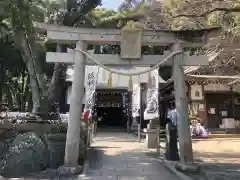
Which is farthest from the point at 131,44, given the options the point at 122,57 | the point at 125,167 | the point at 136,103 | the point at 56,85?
the point at 136,103

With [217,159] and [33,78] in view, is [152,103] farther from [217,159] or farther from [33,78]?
[33,78]

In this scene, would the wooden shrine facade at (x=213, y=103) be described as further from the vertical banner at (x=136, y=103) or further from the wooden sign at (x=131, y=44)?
the wooden sign at (x=131, y=44)

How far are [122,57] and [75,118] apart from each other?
2.24 metres

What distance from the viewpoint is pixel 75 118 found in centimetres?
895

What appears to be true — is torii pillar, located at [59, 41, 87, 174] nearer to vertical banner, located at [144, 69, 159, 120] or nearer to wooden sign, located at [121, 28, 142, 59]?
wooden sign, located at [121, 28, 142, 59]

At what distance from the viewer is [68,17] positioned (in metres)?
11.6

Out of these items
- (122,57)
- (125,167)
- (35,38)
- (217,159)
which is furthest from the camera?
(217,159)

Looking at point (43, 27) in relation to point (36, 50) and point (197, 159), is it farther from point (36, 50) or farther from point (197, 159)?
point (197, 159)

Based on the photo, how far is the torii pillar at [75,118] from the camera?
8672 millimetres

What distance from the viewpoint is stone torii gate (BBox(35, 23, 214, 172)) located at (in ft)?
29.6

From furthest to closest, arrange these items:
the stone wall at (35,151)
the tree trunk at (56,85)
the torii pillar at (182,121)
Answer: the tree trunk at (56,85), the torii pillar at (182,121), the stone wall at (35,151)

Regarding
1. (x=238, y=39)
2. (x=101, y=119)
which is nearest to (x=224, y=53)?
(x=238, y=39)

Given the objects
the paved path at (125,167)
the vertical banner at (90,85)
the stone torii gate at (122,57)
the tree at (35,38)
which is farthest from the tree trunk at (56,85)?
the vertical banner at (90,85)

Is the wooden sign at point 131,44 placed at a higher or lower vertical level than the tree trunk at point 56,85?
higher
